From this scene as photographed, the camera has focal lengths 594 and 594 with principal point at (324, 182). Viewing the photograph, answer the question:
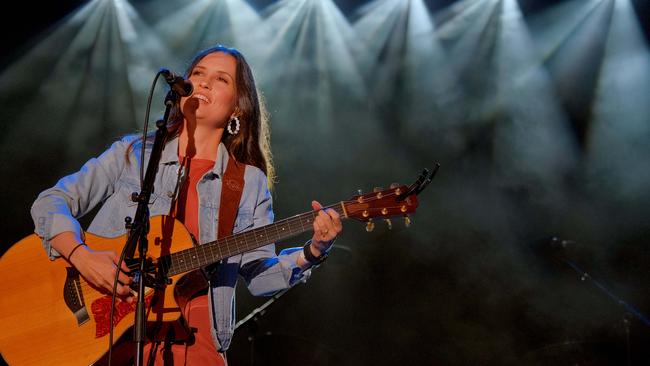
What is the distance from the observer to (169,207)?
3.31 metres

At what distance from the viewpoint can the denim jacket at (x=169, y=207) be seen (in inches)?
124

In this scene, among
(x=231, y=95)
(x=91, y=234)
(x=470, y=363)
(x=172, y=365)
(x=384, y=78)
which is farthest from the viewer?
(x=384, y=78)

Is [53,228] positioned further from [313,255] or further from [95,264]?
[313,255]

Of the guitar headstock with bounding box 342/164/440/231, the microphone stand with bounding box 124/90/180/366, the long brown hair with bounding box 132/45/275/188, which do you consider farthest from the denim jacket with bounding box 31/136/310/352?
the microphone stand with bounding box 124/90/180/366

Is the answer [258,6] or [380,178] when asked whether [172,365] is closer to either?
[380,178]

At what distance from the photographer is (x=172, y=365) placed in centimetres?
293

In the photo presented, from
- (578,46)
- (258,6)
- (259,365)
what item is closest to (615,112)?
(578,46)

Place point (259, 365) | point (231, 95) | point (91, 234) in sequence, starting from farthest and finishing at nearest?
point (259, 365)
point (231, 95)
point (91, 234)

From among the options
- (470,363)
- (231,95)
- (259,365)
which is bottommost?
(470,363)

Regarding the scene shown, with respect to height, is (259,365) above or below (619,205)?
above

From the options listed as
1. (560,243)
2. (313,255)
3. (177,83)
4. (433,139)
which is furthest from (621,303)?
(177,83)

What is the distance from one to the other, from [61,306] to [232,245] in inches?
36.7

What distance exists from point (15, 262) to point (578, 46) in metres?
6.99

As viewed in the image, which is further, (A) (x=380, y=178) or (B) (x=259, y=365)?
(A) (x=380, y=178)
